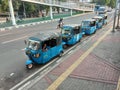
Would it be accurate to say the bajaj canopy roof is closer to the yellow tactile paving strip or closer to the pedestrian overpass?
the yellow tactile paving strip

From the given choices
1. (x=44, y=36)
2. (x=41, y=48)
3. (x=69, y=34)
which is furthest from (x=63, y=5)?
(x=41, y=48)

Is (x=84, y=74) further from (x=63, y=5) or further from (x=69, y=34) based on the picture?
(x=63, y=5)

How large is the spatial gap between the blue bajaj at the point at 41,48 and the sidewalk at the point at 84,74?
1063 mm

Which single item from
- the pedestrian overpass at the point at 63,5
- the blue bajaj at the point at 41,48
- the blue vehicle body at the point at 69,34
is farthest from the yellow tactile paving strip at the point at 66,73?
the pedestrian overpass at the point at 63,5

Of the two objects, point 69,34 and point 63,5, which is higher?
point 63,5

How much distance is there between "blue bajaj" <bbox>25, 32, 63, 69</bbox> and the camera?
29.3ft

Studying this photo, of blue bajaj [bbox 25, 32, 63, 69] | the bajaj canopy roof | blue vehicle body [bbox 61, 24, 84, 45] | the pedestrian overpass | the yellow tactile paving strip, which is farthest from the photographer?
the pedestrian overpass

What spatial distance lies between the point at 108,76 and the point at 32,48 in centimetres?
482

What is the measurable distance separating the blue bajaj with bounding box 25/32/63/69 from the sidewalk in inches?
41.9

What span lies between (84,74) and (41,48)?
9.92 feet

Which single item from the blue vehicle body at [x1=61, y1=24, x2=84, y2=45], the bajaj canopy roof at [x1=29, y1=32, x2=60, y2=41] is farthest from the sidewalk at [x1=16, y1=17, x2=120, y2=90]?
the blue vehicle body at [x1=61, y1=24, x2=84, y2=45]

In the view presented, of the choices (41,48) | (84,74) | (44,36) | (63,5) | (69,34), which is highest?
(63,5)

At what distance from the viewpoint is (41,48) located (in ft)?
29.4

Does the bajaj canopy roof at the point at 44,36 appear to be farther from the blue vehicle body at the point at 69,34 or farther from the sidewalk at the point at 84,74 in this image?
the blue vehicle body at the point at 69,34
